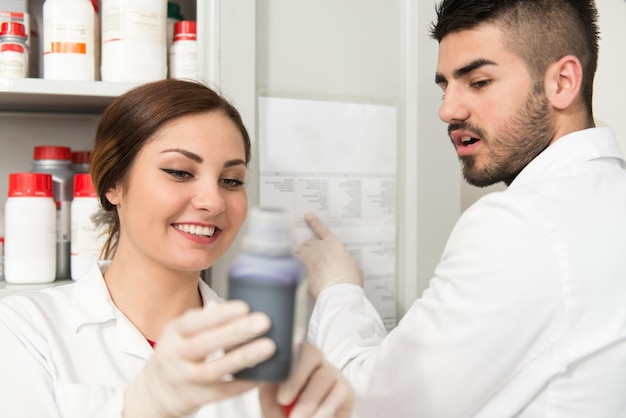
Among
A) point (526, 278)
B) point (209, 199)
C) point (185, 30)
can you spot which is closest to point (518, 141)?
point (526, 278)

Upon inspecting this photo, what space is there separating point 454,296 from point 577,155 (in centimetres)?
38

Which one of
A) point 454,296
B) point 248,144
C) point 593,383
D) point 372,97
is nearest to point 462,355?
point 454,296

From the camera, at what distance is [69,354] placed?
3.24ft

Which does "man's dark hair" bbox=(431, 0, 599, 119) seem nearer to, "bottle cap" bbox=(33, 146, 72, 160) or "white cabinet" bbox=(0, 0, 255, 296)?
"white cabinet" bbox=(0, 0, 255, 296)

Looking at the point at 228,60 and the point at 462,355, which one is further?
the point at 228,60

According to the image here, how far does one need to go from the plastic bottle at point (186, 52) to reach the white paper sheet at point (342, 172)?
17 cm

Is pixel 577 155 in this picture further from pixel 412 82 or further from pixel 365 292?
pixel 365 292

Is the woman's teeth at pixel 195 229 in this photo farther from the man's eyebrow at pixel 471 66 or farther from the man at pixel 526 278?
the man's eyebrow at pixel 471 66

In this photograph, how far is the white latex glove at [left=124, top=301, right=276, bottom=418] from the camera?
1.70 ft

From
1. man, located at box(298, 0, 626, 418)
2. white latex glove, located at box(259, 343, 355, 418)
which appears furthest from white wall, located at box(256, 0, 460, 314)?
white latex glove, located at box(259, 343, 355, 418)

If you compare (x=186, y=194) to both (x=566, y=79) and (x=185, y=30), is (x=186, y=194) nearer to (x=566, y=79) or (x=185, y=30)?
(x=185, y=30)

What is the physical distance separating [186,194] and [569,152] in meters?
0.72

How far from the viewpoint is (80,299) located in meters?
1.05

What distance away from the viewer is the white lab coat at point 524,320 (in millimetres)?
946
